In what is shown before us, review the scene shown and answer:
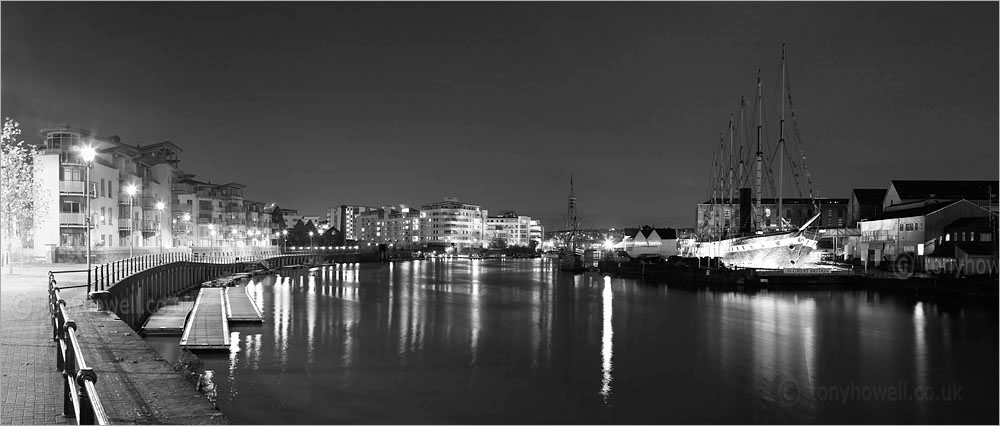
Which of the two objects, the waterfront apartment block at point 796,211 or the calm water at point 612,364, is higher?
the waterfront apartment block at point 796,211

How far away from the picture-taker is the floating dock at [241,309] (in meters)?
31.9

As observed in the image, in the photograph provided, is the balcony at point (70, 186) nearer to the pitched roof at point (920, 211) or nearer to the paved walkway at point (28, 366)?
the paved walkway at point (28, 366)

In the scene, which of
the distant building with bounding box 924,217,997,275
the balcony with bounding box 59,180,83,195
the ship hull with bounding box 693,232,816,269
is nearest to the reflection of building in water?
the ship hull with bounding box 693,232,816,269

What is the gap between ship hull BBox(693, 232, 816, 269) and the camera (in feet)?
209

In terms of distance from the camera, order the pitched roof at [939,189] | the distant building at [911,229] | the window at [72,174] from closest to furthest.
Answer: the window at [72,174]
the distant building at [911,229]
the pitched roof at [939,189]

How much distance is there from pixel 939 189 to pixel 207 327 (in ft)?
271

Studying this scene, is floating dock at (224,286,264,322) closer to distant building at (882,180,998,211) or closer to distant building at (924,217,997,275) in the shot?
distant building at (924,217,997,275)

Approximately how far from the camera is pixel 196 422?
887 centimetres

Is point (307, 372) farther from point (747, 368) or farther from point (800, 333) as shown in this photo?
point (800, 333)

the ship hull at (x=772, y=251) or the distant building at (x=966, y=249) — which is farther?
the ship hull at (x=772, y=251)

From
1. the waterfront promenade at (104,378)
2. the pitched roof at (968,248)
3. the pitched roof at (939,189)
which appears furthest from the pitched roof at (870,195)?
the waterfront promenade at (104,378)

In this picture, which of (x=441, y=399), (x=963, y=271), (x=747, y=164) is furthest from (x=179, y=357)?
(x=747, y=164)

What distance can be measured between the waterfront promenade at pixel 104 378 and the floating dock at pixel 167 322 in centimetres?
1020

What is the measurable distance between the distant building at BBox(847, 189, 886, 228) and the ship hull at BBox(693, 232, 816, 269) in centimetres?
2555
